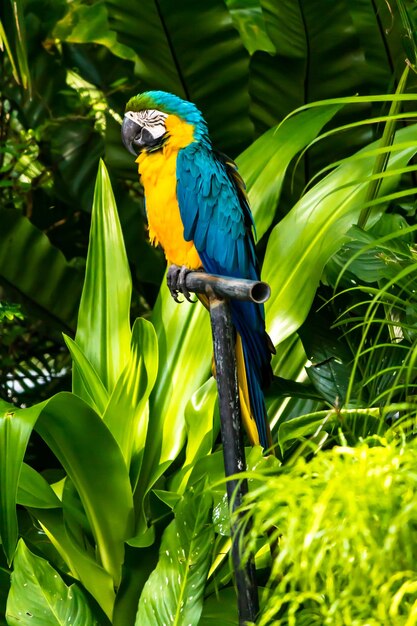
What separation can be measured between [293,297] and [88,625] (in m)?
0.53

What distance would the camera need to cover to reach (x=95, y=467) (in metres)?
1.15

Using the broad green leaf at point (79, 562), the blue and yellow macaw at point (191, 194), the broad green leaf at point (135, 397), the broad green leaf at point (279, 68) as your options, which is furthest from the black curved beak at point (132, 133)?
the broad green leaf at point (279, 68)

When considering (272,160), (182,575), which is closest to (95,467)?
(182,575)

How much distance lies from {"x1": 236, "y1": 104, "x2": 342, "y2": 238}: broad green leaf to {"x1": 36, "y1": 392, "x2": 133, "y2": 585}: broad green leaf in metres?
0.44

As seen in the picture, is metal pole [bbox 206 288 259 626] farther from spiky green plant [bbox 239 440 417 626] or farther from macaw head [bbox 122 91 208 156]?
macaw head [bbox 122 91 208 156]

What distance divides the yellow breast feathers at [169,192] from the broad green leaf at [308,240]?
267mm

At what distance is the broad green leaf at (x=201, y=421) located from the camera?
1.24m

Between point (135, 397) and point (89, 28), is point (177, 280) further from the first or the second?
point (89, 28)

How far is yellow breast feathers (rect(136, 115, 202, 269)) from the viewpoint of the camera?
1.04 meters

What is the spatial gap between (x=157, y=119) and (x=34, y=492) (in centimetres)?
51

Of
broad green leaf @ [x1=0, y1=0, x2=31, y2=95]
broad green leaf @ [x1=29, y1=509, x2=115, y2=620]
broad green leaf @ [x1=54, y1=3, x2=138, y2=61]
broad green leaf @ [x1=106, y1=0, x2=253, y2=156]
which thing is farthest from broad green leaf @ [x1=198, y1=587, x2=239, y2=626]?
broad green leaf @ [x1=54, y1=3, x2=138, y2=61]

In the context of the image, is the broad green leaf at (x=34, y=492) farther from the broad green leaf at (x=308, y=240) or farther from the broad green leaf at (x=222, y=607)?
the broad green leaf at (x=308, y=240)

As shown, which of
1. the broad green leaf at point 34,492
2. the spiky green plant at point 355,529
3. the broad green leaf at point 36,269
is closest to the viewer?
the spiky green plant at point 355,529

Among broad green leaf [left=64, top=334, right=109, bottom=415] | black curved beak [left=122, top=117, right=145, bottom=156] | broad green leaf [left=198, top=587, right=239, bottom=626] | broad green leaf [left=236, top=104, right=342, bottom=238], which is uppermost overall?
black curved beak [left=122, top=117, right=145, bottom=156]
